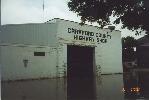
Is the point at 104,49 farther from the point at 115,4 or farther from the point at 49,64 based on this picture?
the point at 115,4

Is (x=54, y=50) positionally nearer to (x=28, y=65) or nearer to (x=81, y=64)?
(x=28, y=65)

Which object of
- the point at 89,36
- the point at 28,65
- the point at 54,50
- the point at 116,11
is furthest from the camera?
the point at 89,36

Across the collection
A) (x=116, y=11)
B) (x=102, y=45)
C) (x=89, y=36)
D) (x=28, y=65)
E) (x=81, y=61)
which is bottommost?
(x=28, y=65)

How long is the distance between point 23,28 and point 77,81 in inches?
389

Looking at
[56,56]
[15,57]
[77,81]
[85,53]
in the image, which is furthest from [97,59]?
[15,57]

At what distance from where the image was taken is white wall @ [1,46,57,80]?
26797 mm

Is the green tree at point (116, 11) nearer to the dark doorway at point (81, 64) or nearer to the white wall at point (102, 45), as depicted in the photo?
the white wall at point (102, 45)

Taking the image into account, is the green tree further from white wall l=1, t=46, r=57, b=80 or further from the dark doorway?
the dark doorway

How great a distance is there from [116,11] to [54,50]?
23.8 meters

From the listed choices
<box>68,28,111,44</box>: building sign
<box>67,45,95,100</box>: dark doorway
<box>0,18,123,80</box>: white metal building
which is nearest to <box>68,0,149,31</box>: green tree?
<box>0,18,123,80</box>: white metal building

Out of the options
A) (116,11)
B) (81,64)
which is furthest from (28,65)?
(116,11)

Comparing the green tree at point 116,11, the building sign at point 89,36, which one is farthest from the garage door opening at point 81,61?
the green tree at point 116,11

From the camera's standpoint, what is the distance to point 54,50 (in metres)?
32.2

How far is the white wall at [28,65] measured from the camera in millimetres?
26797
